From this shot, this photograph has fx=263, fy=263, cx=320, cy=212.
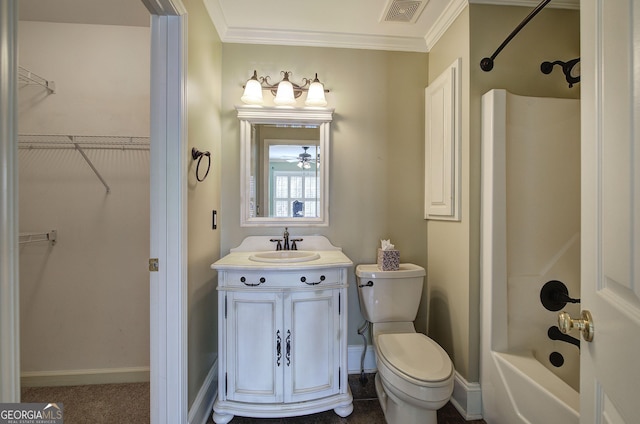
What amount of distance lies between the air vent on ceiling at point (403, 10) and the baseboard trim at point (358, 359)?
230 centimetres

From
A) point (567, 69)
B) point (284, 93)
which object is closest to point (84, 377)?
point (284, 93)

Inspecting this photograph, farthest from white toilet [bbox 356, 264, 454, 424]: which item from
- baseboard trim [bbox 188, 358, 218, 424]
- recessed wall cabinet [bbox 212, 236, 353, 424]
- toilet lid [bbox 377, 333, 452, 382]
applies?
baseboard trim [bbox 188, 358, 218, 424]

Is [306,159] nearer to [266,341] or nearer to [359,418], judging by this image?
[266,341]

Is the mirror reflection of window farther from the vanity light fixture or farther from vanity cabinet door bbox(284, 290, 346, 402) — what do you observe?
vanity cabinet door bbox(284, 290, 346, 402)

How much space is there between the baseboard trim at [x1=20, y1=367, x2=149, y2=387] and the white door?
2.37 metres

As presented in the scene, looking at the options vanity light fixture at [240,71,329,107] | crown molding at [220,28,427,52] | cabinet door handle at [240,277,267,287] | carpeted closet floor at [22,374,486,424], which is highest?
crown molding at [220,28,427,52]

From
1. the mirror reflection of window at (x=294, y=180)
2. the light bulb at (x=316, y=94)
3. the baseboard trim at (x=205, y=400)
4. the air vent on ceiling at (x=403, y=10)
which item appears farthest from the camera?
the mirror reflection of window at (x=294, y=180)

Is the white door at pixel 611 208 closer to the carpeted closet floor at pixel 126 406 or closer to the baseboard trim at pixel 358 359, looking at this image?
the carpeted closet floor at pixel 126 406

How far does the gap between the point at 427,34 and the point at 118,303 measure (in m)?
2.93

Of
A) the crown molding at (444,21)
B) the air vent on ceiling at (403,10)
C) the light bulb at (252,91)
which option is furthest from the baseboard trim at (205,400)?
the crown molding at (444,21)

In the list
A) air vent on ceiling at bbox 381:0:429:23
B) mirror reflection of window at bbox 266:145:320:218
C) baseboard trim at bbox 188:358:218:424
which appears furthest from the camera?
mirror reflection of window at bbox 266:145:320:218

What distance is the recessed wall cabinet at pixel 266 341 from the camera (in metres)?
1.42

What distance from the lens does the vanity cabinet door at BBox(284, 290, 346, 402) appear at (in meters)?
1.43

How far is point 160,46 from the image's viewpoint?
1.20 m
